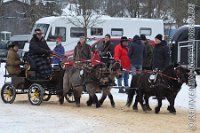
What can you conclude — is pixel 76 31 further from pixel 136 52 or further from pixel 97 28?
pixel 136 52

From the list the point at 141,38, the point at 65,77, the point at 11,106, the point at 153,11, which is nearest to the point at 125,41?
the point at 141,38

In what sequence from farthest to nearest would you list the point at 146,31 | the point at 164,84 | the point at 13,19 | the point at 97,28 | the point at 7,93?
1. the point at 13,19
2. the point at 146,31
3. the point at 97,28
4. the point at 7,93
5. the point at 164,84

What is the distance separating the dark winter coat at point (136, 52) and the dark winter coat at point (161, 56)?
264cm

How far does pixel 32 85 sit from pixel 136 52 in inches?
168

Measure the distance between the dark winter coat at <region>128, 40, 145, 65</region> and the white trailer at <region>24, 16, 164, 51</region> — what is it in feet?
45.6

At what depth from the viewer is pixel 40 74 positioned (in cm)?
1608

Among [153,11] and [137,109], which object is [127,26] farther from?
[137,109]

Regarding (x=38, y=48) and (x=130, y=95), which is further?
(x=38, y=48)

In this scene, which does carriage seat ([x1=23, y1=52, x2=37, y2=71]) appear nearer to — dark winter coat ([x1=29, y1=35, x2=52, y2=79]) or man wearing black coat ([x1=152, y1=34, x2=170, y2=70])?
dark winter coat ([x1=29, y1=35, x2=52, y2=79])

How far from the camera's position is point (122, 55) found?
18.5m

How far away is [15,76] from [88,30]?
1857 cm

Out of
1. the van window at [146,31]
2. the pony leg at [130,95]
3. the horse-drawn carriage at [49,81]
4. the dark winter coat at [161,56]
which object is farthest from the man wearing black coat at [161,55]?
the van window at [146,31]

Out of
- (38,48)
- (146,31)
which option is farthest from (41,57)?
(146,31)

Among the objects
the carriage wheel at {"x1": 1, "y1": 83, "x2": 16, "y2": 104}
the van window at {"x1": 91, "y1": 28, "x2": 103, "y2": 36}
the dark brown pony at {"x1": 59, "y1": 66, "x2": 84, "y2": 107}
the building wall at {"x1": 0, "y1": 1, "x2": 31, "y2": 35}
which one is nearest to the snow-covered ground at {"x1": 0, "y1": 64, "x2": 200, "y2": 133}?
the carriage wheel at {"x1": 1, "y1": 83, "x2": 16, "y2": 104}
